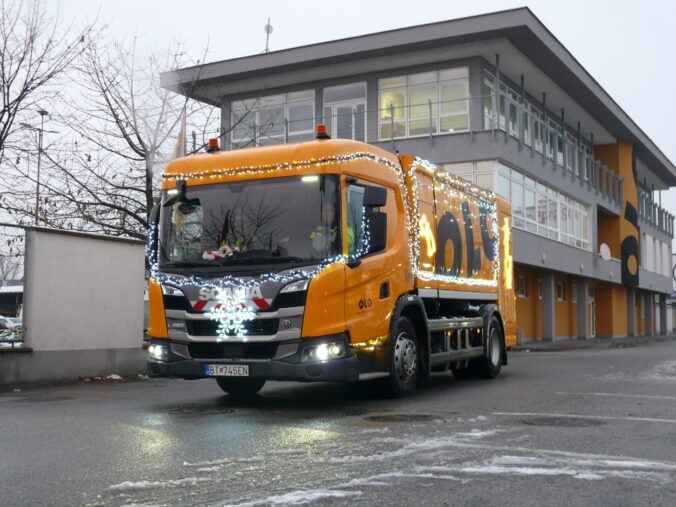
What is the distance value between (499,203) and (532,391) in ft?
14.6

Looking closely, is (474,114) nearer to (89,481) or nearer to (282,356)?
(282,356)

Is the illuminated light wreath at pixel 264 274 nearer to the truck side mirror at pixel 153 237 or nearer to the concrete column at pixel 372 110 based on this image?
the truck side mirror at pixel 153 237

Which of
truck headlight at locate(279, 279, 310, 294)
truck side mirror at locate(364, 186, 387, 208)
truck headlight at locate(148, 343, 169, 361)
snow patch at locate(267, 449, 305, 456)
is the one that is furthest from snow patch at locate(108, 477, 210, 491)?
truck side mirror at locate(364, 186, 387, 208)

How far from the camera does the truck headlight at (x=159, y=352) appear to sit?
9969mm

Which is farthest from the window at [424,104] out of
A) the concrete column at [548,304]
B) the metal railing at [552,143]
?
the concrete column at [548,304]

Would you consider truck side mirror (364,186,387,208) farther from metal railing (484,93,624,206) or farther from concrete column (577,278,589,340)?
concrete column (577,278,589,340)

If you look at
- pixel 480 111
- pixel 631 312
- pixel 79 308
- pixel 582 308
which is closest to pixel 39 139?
pixel 79 308

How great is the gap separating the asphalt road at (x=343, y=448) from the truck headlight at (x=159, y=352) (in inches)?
24.6

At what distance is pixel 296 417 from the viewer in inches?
355

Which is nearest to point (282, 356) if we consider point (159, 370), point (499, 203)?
point (159, 370)

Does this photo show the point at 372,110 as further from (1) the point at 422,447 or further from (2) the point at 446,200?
(1) the point at 422,447

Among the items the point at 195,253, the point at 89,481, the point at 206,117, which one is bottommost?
the point at 89,481

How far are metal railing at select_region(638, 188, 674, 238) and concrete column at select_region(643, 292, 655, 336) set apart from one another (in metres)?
4.96

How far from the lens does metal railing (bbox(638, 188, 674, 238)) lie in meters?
54.9
